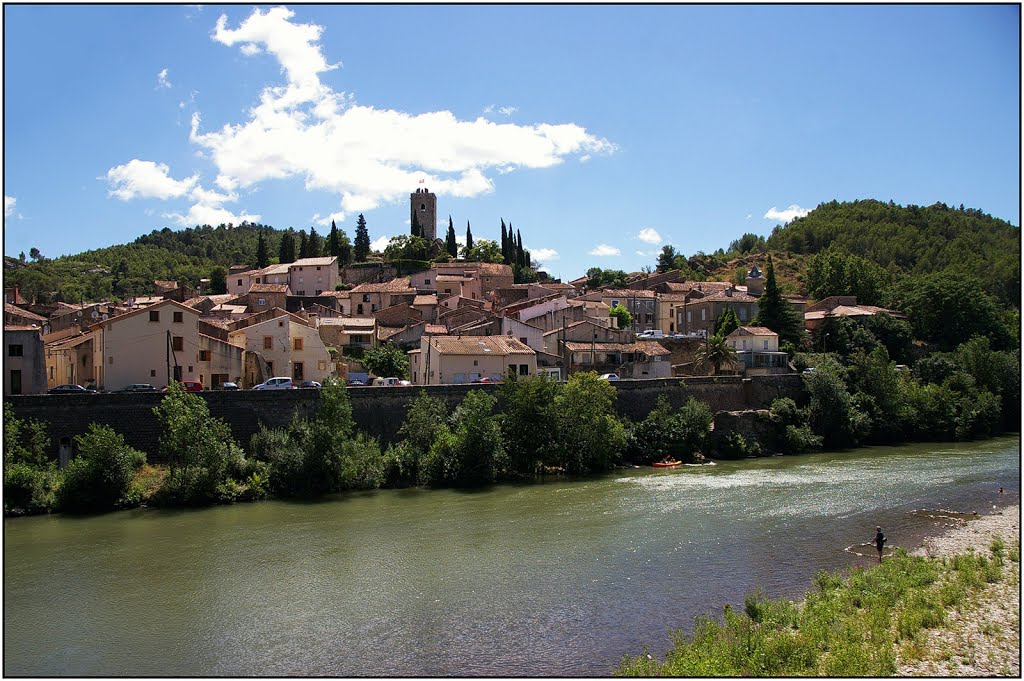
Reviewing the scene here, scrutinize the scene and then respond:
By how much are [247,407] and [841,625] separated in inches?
824

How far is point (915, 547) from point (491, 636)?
1139cm

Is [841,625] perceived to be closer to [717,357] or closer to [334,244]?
[717,357]

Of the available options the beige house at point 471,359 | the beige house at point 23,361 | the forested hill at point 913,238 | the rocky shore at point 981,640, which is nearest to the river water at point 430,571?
the rocky shore at point 981,640

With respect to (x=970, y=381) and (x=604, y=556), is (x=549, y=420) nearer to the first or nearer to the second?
(x=604, y=556)

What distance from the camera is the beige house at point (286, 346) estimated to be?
117ft

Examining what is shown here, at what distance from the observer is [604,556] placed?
19.1m

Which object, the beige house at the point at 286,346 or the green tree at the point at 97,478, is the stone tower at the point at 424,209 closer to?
the beige house at the point at 286,346

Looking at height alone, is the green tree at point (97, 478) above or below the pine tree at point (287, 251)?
below

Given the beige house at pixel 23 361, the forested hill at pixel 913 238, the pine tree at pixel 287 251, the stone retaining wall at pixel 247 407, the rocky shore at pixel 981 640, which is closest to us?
the rocky shore at pixel 981 640

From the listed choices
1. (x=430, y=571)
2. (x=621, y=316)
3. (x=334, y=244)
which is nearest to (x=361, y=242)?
(x=334, y=244)

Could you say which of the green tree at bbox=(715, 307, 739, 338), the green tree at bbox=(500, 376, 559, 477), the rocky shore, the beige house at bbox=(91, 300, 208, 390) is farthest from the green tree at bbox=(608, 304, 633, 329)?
the rocky shore

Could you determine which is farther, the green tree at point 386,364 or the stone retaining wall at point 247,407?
the green tree at point 386,364

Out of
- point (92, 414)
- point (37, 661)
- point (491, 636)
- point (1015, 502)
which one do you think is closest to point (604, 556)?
point (491, 636)

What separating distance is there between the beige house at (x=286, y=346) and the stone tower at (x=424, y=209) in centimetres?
5794
